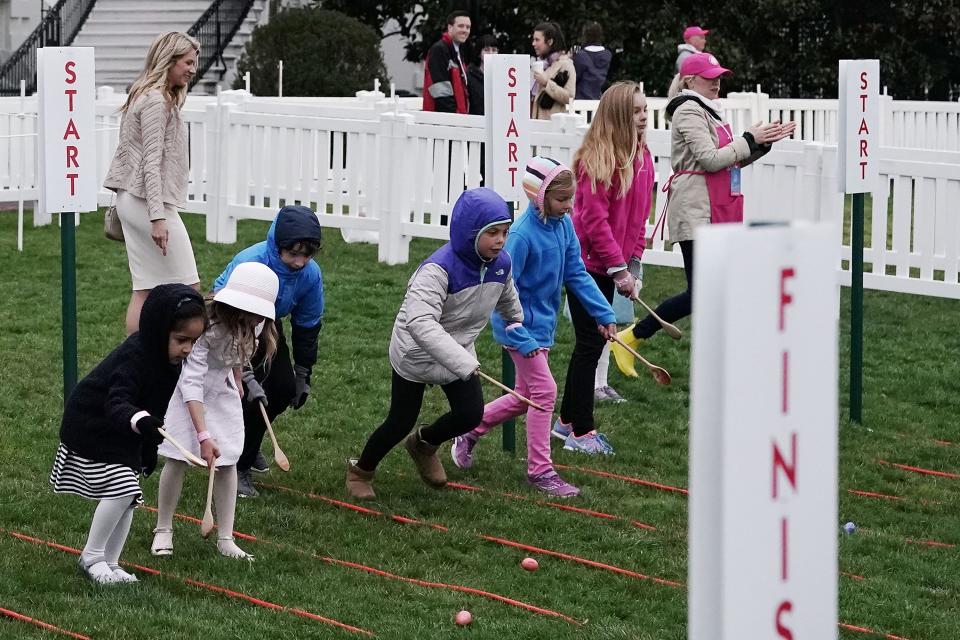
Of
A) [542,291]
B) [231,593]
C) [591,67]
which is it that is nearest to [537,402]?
[542,291]

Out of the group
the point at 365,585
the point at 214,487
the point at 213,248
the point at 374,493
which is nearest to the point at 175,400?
the point at 214,487

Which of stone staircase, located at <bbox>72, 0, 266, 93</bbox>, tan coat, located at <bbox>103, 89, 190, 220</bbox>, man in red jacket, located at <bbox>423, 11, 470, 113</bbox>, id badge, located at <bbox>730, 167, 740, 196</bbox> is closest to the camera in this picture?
tan coat, located at <bbox>103, 89, 190, 220</bbox>

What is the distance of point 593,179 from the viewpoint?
24.8ft

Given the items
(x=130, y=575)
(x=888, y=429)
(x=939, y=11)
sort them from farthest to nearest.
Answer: (x=939, y=11), (x=888, y=429), (x=130, y=575)

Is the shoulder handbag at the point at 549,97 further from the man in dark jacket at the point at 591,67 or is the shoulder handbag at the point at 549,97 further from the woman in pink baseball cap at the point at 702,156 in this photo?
the woman in pink baseball cap at the point at 702,156

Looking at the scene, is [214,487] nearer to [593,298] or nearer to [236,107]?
[593,298]

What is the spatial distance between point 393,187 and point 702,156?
15.3 ft

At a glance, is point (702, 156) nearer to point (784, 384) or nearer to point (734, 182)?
point (734, 182)

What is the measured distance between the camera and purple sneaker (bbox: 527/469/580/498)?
22.4 ft

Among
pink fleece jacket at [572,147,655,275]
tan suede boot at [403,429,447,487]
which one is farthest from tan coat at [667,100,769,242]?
tan suede boot at [403,429,447,487]

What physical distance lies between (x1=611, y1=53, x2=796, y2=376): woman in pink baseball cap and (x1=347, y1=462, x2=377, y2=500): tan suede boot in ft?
7.96

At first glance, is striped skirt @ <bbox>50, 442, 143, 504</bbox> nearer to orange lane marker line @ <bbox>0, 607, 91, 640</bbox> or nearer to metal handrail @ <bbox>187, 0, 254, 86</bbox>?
orange lane marker line @ <bbox>0, 607, 91, 640</bbox>

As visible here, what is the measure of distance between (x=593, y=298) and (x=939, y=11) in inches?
744

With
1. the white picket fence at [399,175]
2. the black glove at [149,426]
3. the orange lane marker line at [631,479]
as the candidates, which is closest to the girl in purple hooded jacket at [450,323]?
the orange lane marker line at [631,479]
